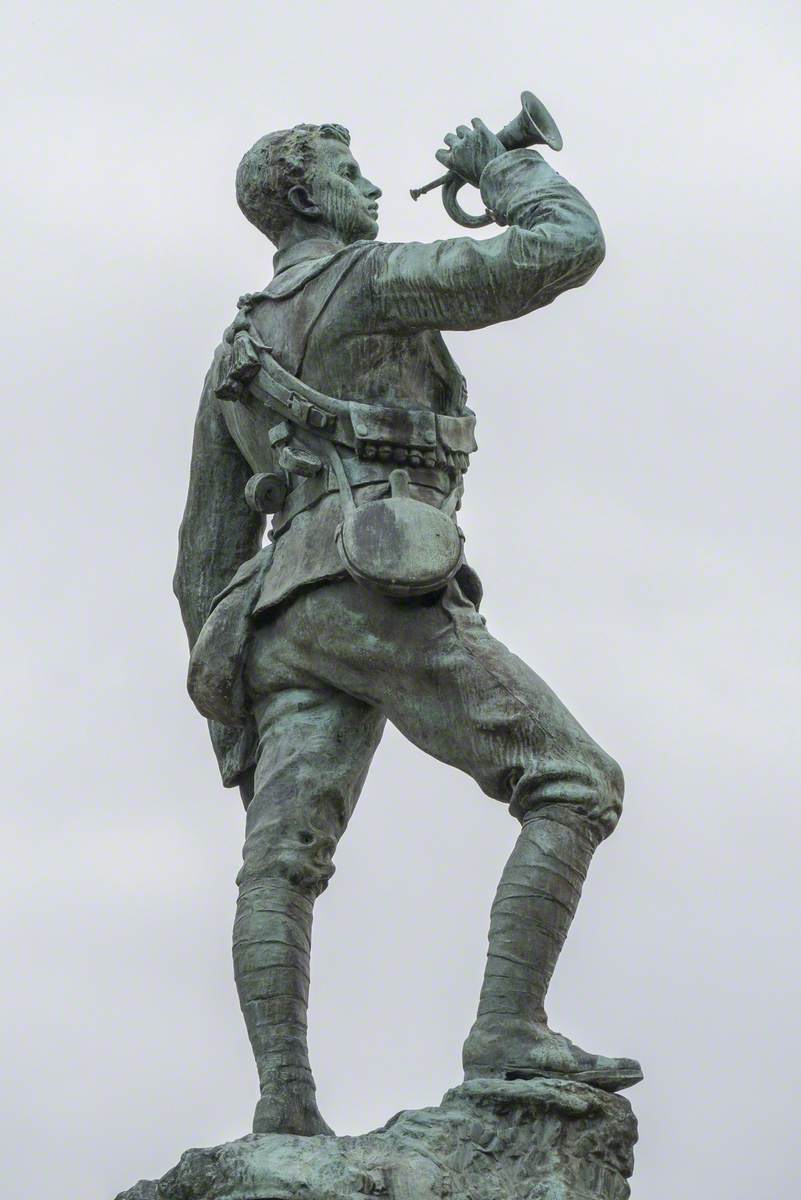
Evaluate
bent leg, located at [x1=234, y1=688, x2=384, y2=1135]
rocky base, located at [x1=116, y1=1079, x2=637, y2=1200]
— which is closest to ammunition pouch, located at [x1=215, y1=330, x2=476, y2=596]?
bent leg, located at [x1=234, y1=688, x2=384, y2=1135]

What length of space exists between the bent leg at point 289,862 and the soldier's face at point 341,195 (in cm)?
187

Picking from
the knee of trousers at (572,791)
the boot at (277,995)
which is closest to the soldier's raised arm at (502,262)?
the knee of trousers at (572,791)

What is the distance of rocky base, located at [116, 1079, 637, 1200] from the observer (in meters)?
9.50

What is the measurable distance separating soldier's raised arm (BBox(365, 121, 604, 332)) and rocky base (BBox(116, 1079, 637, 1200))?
2.73 metres

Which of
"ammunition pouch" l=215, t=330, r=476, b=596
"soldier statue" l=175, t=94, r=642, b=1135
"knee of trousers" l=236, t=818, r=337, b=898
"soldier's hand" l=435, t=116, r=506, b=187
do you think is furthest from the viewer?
"soldier's hand" l=435, t=116, r=506, b=187

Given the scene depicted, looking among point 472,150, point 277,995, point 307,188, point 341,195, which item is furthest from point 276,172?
point 277,995

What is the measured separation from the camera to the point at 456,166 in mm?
11008

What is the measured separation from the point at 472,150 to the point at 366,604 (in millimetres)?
1793

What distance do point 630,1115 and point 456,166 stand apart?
3558 mm

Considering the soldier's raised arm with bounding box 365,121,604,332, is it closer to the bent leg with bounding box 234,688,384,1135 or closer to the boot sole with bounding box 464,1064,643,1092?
the bent leg with bounding box 234,688,384,1135

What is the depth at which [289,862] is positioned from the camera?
10.4 m

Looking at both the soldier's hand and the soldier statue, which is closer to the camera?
the soldier statue

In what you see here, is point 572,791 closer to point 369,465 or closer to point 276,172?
point 369,465

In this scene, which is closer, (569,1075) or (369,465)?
(569,1075)
